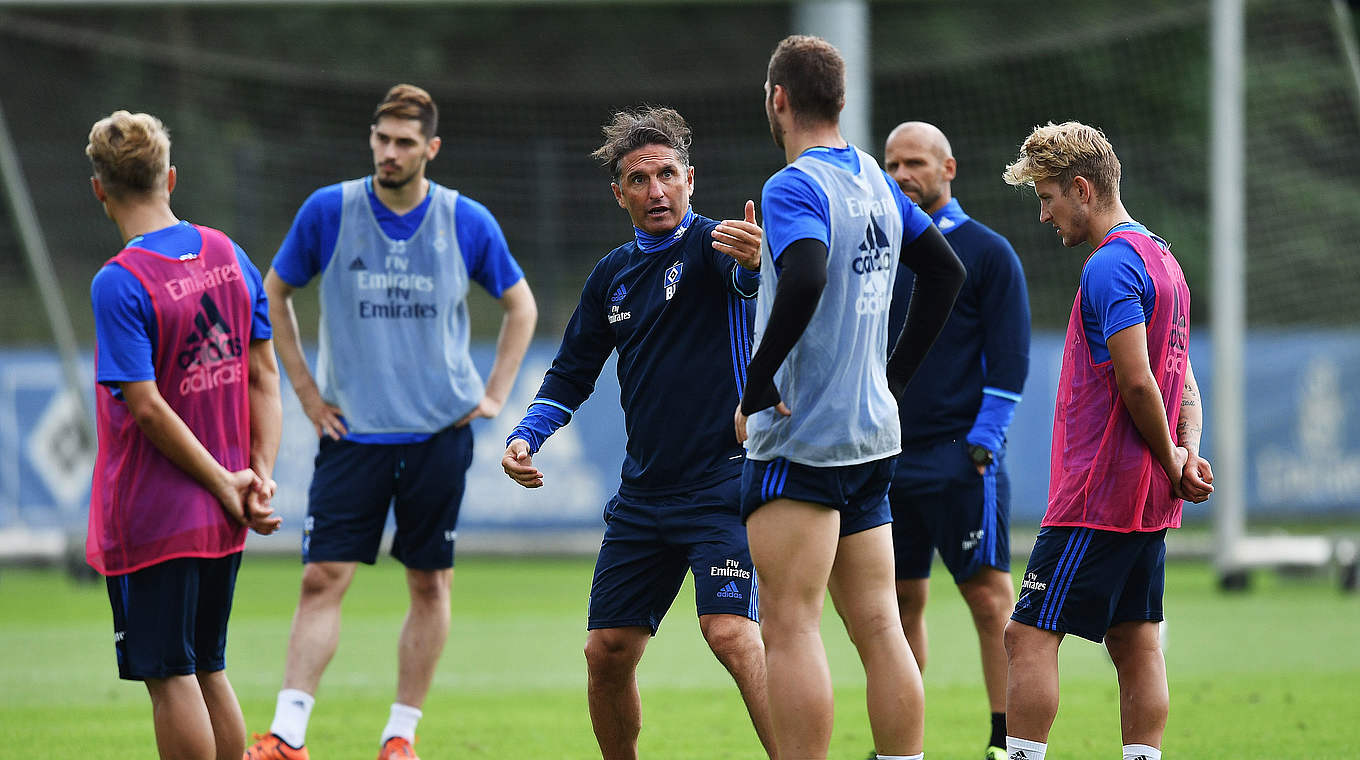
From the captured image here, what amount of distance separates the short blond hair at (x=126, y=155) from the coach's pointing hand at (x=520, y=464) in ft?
4.45

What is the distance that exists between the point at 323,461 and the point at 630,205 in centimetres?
224

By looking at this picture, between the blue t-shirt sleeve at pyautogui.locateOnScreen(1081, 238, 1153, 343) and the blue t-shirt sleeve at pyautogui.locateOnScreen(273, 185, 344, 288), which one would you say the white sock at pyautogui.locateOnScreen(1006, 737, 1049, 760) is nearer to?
the blue t-shirt sleeve at pyautogui.locateOnScreen(1081, 238, 1153, 343)

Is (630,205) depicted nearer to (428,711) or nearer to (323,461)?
(323,461)

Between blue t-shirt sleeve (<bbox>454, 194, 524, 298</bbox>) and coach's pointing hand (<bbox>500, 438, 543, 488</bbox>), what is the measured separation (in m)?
2.06

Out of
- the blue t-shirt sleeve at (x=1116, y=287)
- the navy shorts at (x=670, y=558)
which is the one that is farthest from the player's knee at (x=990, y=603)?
the blue t-shirt sleeve at (x=1116, y=287)

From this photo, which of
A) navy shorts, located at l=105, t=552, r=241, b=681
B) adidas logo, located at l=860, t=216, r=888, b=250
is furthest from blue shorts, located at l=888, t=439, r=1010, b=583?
navy shorts, located at l=105, t=552, r=241, b=681

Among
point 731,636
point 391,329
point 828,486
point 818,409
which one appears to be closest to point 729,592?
point 731,636

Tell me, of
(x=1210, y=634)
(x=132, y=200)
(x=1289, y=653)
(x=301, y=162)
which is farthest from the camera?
(x=301, y=162)

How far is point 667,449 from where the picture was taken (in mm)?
4863

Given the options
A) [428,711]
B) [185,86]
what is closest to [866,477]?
[428,711]

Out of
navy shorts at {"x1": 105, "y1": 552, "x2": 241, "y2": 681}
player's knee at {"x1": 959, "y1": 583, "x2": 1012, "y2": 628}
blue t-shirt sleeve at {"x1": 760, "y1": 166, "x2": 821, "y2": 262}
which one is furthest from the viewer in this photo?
player's knee at {"x1": 959, "y1": 583, "x2": 1012, "y2": 628}

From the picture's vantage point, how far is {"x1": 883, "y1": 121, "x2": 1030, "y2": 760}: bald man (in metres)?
6.18

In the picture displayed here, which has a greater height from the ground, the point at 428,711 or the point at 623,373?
the point at 623,373

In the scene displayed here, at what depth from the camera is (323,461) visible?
6.45m
